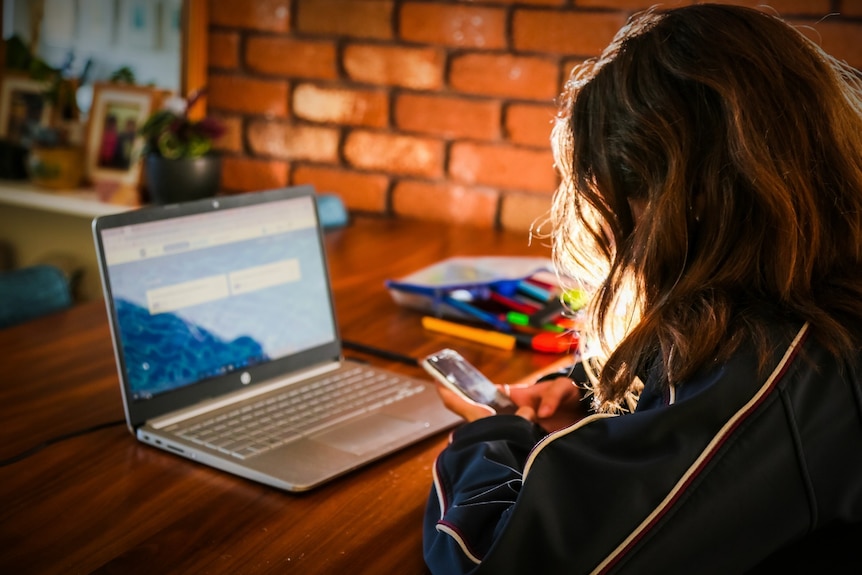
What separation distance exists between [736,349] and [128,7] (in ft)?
7.11

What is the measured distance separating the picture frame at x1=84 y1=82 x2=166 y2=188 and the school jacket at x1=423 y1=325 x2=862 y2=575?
6.02 ft

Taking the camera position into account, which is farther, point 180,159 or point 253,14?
point 253,14

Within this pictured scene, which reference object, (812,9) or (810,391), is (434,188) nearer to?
(812,9)

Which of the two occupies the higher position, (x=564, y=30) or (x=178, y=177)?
(x=564, y=30)

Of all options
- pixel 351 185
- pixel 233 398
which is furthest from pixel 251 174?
pixel 233 398

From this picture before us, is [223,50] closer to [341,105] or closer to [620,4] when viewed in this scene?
[341,105]

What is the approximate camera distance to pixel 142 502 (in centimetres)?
93

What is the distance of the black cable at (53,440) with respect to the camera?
3.26 ft

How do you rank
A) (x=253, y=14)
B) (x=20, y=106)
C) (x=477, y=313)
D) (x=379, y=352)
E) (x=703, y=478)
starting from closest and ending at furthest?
(x=703, y=478) → (x=379, y=352) → (x=477, y=313) → (x=253, y=14) → (x=20, y=106)

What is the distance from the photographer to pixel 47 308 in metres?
1.46

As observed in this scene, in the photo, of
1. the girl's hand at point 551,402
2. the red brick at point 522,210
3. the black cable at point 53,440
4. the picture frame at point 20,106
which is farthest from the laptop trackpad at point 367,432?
the picture frame at point 20,106

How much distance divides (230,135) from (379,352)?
1.21 meters

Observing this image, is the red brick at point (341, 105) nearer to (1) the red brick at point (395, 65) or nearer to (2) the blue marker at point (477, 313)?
(1) the red brick at point (395, 65)

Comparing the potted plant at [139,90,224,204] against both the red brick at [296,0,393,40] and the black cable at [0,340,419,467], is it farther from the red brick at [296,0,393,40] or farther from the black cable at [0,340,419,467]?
the black cable at [0,340,419,467]
